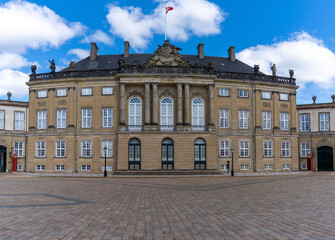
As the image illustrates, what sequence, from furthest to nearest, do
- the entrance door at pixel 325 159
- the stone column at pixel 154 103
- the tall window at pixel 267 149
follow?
the entrance door at pixel 325 159 < the tall window at pixel 267 149 < the stone column at pixel 154 103

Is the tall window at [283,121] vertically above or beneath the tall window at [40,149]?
above

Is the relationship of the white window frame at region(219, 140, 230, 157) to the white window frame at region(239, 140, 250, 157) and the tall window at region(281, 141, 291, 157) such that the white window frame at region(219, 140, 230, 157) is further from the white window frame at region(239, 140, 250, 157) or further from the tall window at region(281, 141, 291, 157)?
the tall window at region(281, 141, 291, 157)

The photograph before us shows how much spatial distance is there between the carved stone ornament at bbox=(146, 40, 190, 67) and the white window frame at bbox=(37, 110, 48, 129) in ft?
56.7

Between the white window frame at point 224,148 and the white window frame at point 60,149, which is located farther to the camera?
the white window frame at point 224,148

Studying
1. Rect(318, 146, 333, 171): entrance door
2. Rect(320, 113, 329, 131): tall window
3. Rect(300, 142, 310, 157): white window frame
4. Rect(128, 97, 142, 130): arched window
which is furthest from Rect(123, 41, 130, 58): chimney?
Rect(318, 146, 333, 171): entrance door

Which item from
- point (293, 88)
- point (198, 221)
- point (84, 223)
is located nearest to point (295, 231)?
point (198, 221)

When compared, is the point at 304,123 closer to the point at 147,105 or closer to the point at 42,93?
the point at 147,105

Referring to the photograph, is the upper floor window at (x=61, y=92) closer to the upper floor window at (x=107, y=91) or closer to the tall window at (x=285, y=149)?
the upper floor window at (x=107, y=91)

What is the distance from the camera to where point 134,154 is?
134 feet

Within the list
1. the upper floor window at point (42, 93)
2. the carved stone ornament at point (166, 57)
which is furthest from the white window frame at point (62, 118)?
the carved stone ornament at point (166, 57)

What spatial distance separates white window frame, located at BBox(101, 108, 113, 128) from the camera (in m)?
43.3

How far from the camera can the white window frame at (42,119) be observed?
44906 millimetres

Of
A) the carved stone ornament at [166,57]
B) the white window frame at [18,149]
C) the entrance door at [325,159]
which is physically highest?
the carved stone ornament at [166,57]

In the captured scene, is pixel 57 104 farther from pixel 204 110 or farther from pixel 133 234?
pixel 133 234
